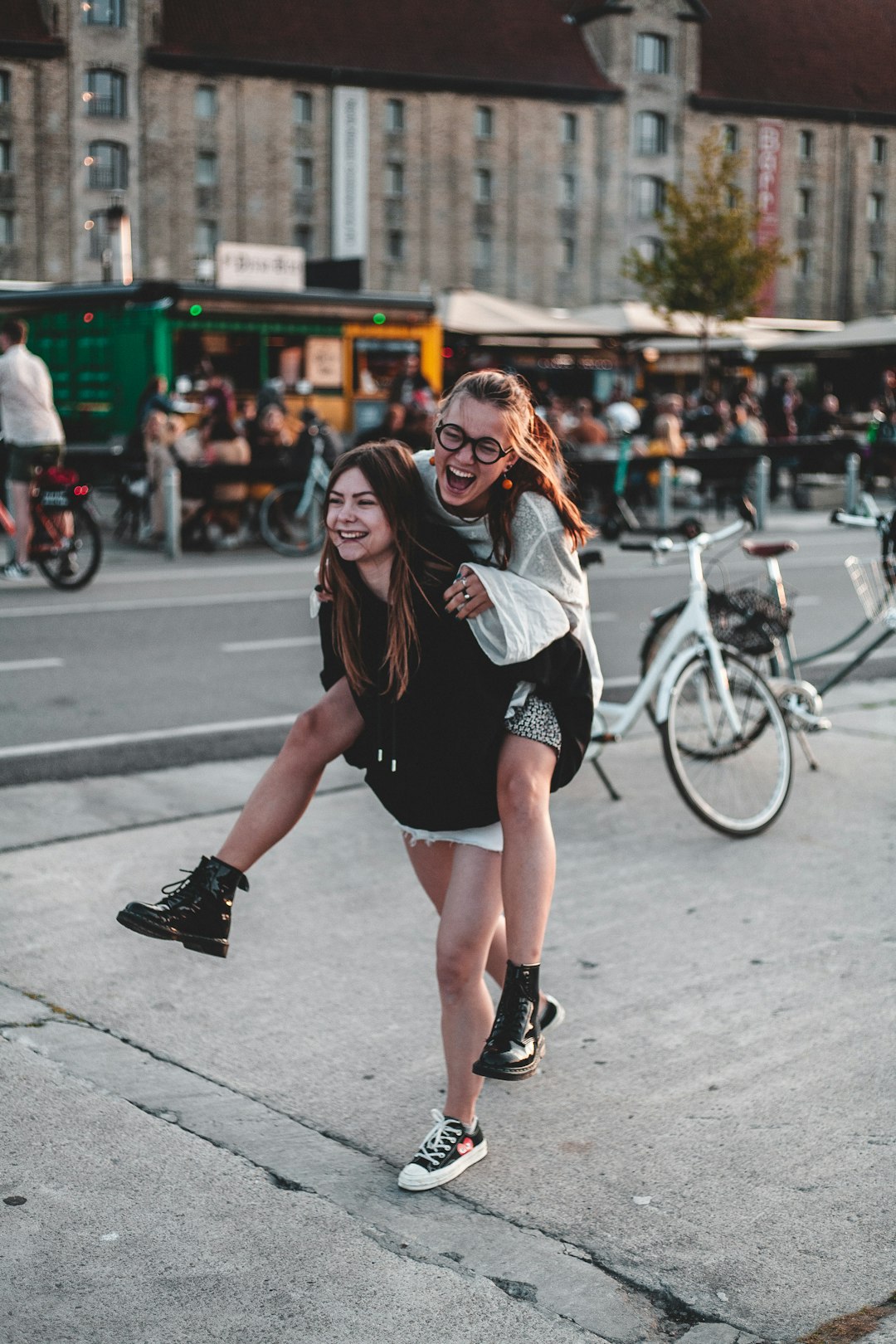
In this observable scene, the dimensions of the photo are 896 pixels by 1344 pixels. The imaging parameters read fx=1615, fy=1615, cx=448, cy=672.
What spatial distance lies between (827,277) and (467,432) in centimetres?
6480

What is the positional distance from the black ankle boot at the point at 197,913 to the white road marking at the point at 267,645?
6725 mm

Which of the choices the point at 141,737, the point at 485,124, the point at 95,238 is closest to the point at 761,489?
the point at 141,737

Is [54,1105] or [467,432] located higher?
[467,432]

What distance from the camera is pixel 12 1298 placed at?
2672 millimetres

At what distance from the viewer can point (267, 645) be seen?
1031cm

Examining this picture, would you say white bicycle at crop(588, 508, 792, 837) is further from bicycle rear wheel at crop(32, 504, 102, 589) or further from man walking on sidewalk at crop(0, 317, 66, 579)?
man walking on sidewalk at crop(0, 317, 66, 579)

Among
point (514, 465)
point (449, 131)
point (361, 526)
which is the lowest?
point (361, 526)

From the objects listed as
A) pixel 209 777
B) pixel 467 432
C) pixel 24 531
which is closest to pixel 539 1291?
pixel 467 432

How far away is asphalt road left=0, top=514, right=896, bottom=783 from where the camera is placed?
287 inches

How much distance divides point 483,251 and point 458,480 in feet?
188

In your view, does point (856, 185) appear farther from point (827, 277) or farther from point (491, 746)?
point (491, 746)

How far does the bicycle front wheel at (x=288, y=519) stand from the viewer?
53.0 ft

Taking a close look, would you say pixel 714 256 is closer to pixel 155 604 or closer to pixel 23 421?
pixel 23 421

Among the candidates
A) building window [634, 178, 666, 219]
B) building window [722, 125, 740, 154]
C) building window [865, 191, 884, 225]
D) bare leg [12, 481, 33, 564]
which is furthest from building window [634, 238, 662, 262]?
bare leg [12, 481, 33, 564]
